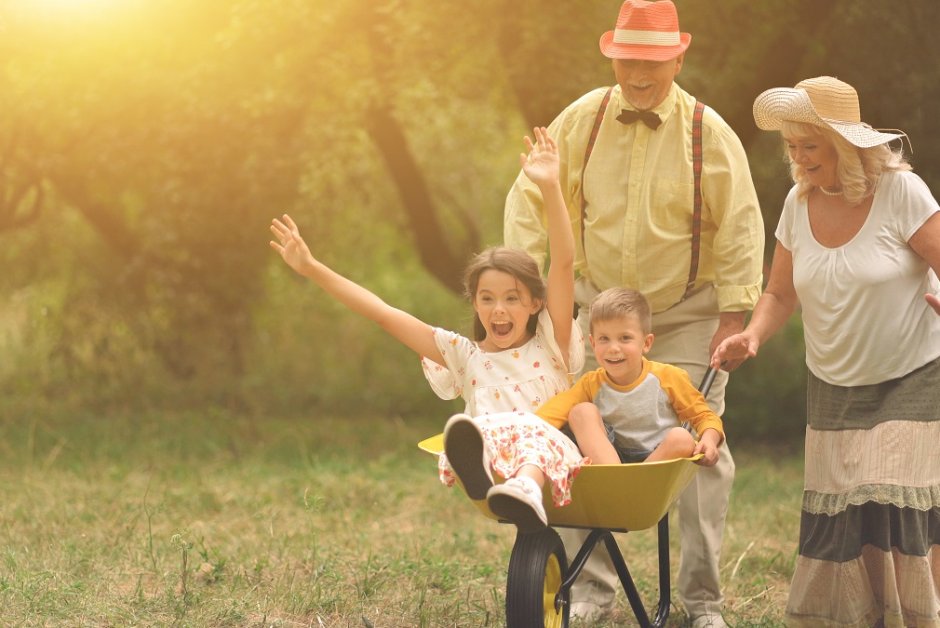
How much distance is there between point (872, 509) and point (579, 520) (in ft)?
2.83

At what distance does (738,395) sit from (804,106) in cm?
681

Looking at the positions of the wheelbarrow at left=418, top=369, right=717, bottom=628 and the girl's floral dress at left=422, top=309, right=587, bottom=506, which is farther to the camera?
the girl's floral dress at left=422, top=309, right=587, bottom=506

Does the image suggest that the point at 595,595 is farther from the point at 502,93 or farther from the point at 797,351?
the point at 797,351

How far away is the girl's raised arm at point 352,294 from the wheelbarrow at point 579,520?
40 centimetres

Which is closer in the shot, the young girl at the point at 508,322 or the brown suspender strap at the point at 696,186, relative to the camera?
the young girl at the point at 508,322

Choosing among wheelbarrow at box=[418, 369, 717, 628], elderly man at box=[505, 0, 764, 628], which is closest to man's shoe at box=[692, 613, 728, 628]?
elderly man at box=[505, 0, 764, 628]

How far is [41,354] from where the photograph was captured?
11141 millimetres

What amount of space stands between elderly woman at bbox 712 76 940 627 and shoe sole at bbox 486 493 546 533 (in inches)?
39.2

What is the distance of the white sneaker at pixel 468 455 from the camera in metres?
3.50

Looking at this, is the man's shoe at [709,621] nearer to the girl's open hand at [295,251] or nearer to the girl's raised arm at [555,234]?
the girl's raised arm at [555,234]

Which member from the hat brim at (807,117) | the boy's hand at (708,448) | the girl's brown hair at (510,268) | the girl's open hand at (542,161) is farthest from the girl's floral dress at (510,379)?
the hat brim at (807,117)

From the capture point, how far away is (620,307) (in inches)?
156

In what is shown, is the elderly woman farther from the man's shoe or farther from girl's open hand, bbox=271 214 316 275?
girl's open hand, bbox=271 214 316 275

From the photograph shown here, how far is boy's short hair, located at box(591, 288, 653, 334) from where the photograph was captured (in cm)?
397
